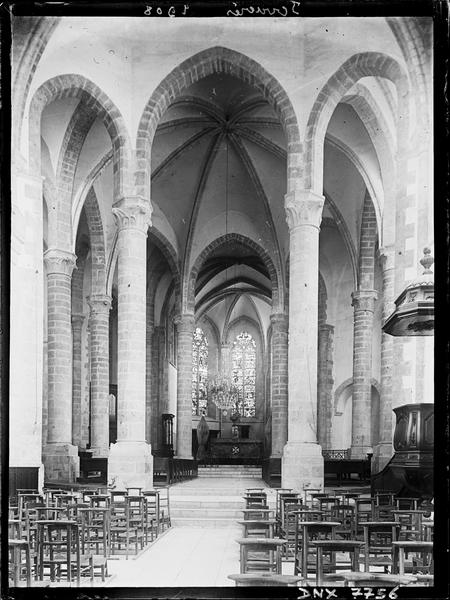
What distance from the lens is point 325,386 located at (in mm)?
31797

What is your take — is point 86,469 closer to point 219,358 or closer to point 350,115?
point 350,115

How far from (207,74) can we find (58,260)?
21.2 feet

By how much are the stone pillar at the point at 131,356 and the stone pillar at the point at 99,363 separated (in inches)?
283

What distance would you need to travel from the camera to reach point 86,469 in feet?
77.4

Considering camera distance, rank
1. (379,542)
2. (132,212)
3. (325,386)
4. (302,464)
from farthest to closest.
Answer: (325,386) < (132,212) < (302,464) < (379,542)

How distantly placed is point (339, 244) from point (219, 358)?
1693cm

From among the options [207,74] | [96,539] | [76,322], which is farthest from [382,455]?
[96,539]

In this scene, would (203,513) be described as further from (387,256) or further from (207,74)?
(207,74)

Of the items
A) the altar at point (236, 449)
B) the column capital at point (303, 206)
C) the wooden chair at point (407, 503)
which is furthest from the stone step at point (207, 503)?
the altar at point (236, 449)

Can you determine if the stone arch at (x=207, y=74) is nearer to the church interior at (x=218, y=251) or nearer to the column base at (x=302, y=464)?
the church interior at (x=218, y=251)

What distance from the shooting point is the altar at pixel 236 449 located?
36688 mm

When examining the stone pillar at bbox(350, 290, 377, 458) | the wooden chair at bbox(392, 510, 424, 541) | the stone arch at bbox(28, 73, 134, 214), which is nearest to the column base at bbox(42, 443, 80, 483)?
the stone arch at bbox(28, 73, 134, 214)

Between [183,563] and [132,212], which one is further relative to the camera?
[132,212]
